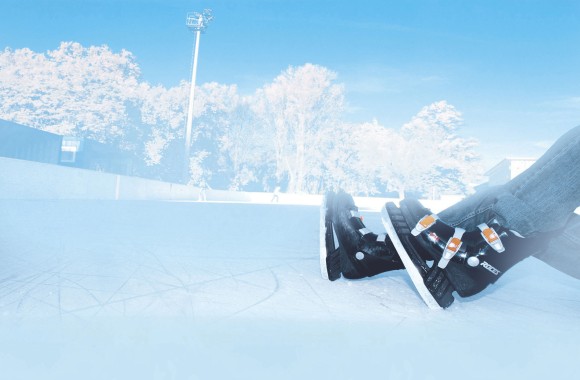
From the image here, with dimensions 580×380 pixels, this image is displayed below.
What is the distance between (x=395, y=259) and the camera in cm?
165

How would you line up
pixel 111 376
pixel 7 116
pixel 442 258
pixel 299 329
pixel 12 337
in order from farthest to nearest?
pixel 7 116 → pixel 442 258 → pixel 299 329 → pixel 12 337 → pixel 111 376

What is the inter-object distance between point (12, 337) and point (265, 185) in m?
43.4

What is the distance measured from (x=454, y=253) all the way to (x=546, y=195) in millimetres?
387

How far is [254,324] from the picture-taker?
122 cm

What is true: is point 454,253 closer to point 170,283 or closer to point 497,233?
point 497,233

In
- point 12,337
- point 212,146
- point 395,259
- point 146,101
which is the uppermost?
point 146,101

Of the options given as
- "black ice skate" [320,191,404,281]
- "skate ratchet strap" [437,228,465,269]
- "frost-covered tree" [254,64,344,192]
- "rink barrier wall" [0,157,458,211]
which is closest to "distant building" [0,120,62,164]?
"rink barrier wall" [0,157,458,211]

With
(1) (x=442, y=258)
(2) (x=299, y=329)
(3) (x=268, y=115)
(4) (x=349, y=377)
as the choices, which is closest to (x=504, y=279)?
(1) (x=442, y=258)

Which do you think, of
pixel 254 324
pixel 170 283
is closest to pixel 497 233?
pixel 254 324

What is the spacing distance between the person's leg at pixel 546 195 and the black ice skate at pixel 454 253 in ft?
0.18

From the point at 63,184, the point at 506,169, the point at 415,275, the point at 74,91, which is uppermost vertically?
the point at 74,91

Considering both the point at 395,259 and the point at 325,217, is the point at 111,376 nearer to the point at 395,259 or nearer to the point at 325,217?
the point at 395,259

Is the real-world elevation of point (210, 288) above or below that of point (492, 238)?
below

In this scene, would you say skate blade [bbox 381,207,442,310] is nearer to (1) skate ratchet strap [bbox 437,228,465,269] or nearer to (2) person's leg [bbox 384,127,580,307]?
(2) person's leg [bbox 384,127,580,307]
